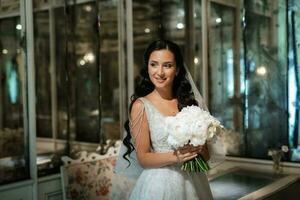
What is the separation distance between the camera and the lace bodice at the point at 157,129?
1879mm

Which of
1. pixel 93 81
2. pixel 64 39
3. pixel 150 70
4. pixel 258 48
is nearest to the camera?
Answer: pixel 150 70

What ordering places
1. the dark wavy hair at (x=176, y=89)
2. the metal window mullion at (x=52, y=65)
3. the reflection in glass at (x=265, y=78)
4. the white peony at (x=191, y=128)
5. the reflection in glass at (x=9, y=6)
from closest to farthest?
1. the white peony at (x=191, y=128)
2. the dark wavy hair at (x=176, y=89)
3. the reflection in glass at (x=9, y=6)
4. the metal window mullion at (x=52, y=65)
5. the reflection in glass at (x=265, y=78)

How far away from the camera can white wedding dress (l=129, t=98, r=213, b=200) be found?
1.84 metres

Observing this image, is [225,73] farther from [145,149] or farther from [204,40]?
[145,149]

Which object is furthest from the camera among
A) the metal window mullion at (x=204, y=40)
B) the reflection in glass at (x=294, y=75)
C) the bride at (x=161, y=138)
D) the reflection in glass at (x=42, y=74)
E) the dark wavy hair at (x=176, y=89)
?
the metal window mullion at (x=204, y=40)

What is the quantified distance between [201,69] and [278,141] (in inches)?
41.1

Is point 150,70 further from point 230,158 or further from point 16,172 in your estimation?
point 230,158

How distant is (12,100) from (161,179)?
4.77ft

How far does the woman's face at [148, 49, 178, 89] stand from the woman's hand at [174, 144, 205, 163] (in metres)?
0.33

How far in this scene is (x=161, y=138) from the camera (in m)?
1.88

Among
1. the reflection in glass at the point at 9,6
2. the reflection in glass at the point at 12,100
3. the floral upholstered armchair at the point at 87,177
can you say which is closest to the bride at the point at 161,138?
the floral upholstered armchair at the point at 87,177

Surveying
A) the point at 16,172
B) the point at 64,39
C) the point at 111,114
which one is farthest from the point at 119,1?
the point at 16,172

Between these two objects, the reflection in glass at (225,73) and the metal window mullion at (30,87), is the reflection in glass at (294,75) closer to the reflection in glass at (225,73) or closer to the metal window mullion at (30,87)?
the reflection in glass at (225,73)

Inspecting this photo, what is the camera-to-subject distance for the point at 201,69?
4051mm
